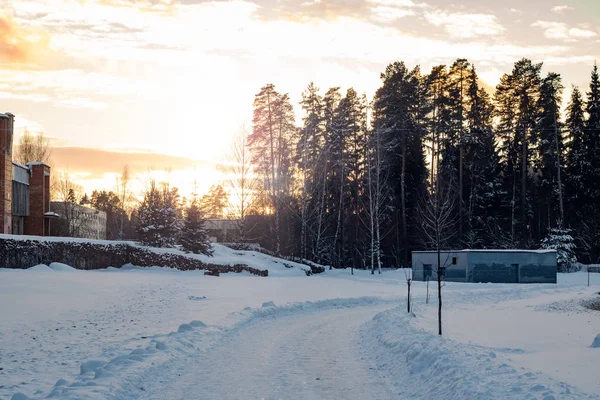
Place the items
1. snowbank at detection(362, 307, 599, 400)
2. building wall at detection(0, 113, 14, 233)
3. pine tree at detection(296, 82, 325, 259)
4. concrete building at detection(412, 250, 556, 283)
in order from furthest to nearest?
pine tree at detection(296, 82, 325, 259)
concrete building at detection(412, 250, 556, 283)
building wall at detection(0, 113, 14, 233)
snowbank at detection(362, 307, 599, 400)

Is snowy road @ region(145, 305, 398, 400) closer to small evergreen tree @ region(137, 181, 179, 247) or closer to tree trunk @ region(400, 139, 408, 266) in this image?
small evergreen tree @ region(137, 181, 179, 247)

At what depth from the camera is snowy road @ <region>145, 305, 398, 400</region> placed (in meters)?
7.86

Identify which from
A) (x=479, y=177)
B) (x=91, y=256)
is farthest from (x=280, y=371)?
(x=479, y=177)

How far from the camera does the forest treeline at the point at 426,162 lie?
52.0 metres

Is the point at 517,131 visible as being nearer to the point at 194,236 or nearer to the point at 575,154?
the point at 575,154

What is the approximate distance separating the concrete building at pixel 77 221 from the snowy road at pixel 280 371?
46.6m

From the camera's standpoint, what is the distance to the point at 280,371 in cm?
934

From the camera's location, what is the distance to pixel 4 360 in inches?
364

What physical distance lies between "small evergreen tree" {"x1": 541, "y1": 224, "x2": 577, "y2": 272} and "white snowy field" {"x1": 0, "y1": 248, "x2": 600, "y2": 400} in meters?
26.6

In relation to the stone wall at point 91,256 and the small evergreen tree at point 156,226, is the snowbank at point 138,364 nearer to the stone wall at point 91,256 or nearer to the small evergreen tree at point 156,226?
the stone wall at point 91,256

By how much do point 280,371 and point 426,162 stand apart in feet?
164

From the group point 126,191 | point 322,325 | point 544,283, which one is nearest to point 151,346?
point 322,325

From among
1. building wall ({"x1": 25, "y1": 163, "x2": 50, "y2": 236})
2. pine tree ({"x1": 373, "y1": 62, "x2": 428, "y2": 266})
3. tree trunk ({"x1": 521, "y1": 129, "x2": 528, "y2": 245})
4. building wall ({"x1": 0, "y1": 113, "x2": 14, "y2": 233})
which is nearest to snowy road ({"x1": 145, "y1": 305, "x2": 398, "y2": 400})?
building wall ({"x1": 0, "y1": 113, "x2": 14, "y2": 233})

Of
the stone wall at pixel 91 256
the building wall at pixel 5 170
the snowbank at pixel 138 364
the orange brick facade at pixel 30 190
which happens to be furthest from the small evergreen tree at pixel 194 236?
the snowbank at pixel 138 364
